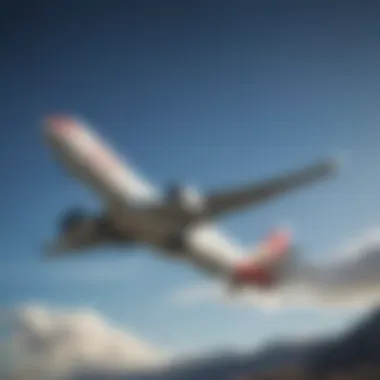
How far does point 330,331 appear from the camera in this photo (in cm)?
308

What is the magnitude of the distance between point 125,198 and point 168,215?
5.9 inches

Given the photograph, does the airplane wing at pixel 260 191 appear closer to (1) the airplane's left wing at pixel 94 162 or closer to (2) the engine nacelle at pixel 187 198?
(2) the engine nacelle at pixel 187 198

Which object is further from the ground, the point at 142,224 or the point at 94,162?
the point at 94,162

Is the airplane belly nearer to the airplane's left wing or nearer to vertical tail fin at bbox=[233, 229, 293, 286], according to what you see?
the airplane's left wing

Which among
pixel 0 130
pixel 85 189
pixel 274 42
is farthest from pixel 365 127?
pixel 0 130

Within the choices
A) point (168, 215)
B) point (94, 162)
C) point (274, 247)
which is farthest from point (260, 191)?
point (94, 162)

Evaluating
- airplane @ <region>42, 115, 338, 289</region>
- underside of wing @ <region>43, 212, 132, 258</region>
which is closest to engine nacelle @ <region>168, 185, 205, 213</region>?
airplane @ <region>42, 115, 338, 289</region>

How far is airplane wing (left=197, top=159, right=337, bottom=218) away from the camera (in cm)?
313

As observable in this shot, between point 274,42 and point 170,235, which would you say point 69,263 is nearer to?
point 170,235

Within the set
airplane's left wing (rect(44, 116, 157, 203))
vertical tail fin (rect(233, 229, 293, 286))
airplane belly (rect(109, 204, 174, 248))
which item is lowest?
vertical tail fin (rect(233, 229, 293, 286))

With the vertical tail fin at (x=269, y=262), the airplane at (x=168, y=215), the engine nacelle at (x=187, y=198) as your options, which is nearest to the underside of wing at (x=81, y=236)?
the airplane at (x=168, y=215)

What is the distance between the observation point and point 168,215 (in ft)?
10.3

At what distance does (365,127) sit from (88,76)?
92 cm

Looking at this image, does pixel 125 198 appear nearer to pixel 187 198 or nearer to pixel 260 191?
pixel 187 198
